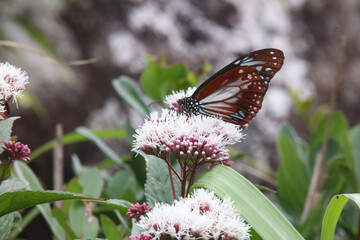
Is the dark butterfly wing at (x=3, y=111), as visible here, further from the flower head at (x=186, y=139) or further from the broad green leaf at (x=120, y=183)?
the broad green leaf at (x=120, y=183)

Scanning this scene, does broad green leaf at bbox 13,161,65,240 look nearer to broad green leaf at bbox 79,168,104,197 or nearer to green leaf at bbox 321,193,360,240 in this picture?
broad green leaf at bbox 79,168,104,197

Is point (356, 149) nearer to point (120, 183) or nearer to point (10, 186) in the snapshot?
point (120, 183)

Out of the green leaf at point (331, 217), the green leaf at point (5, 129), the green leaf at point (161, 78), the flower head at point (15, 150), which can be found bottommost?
the green leaf at point (331, 217)

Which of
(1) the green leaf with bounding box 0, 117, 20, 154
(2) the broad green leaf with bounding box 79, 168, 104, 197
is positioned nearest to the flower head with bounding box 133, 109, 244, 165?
(1) the green leaf with bounding box 0, 117, 20, 154

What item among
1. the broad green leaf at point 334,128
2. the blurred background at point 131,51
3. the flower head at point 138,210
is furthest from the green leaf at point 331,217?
the blurred background at point 131,51

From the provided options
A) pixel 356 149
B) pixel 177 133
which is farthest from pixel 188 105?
pixel 356 149

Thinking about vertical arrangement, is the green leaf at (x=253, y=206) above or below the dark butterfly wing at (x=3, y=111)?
below

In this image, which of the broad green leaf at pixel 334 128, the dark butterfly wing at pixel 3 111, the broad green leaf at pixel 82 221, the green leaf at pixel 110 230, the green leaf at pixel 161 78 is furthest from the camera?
the broad green leaf at pixel 334 128
